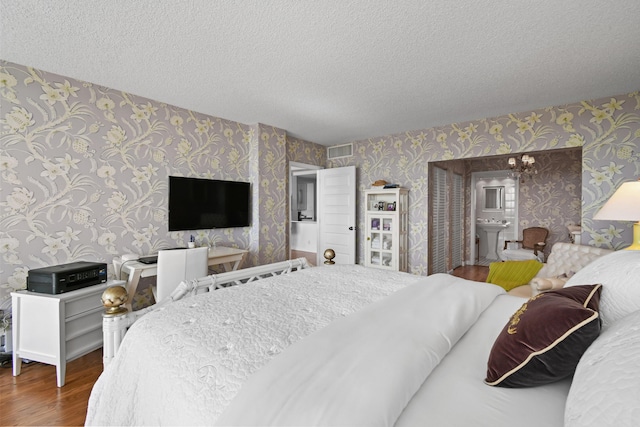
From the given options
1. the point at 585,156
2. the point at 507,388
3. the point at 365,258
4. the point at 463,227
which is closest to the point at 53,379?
the point at 507,388

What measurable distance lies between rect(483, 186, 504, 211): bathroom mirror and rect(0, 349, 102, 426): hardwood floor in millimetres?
7082

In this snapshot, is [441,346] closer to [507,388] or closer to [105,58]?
[507,388]

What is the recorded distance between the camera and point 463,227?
6.06 meters

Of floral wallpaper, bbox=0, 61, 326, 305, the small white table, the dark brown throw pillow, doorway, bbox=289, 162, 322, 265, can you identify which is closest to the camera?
the dark brown throw pillow

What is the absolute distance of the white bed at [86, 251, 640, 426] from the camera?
0.70 metres

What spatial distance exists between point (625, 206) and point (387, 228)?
2.75 m

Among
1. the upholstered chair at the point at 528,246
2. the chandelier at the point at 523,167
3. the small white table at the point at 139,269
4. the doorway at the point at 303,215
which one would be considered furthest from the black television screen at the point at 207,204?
the upholstered chair at the point at 528,246

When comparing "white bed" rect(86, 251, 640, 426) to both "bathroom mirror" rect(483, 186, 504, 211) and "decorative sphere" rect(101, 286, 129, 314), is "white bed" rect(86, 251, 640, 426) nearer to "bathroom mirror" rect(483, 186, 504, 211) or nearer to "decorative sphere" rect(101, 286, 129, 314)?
"decorative sphere" rect(101, 286, 129, 314)

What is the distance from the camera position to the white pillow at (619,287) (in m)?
0.90

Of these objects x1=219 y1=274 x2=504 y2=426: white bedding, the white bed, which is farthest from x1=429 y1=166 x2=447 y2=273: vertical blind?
x1=219 y1=274 x2=504 y2=426: white bedding

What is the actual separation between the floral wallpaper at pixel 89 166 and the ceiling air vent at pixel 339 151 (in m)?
1.79

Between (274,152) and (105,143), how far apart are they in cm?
204

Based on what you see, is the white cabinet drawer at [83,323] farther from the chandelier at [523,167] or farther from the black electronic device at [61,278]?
the chandelier at [523,167]

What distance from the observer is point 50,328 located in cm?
209
